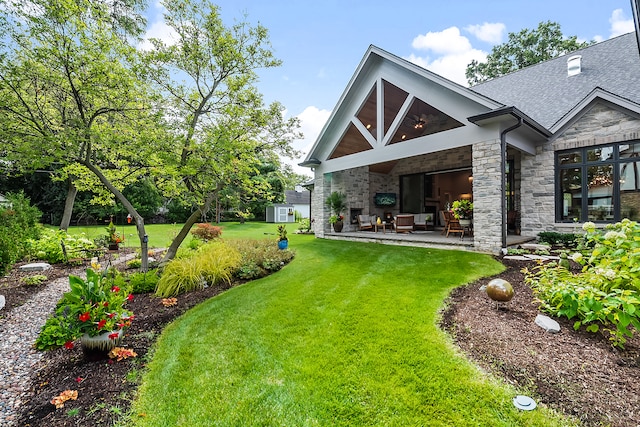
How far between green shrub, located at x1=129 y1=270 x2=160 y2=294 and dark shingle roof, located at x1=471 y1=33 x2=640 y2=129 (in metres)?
11.0

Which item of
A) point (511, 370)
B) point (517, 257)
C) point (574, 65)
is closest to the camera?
point (511, 370)

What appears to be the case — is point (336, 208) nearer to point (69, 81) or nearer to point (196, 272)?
point (196, 272)

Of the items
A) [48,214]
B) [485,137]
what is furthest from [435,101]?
[48,214]

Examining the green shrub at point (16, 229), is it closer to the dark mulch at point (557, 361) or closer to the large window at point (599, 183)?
the dark mulch at point (557, 361)

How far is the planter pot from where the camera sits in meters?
2.74

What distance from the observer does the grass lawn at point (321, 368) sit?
77.6 inches

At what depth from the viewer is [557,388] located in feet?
6.89

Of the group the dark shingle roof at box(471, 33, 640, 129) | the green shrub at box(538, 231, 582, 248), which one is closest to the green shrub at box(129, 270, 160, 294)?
the green shrub at box(538, 231, 582, 248)

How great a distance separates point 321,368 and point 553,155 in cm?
918

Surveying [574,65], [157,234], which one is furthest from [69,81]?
[574,65]

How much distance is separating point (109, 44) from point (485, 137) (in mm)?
8113

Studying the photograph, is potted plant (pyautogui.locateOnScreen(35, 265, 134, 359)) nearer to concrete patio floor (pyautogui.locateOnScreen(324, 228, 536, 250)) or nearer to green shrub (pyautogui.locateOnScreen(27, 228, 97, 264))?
green shrub (pyautogui.locateOnScreen(27, 228, 97, 264))

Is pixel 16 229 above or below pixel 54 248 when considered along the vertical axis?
above

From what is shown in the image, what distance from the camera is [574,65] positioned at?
9648 millimetres
